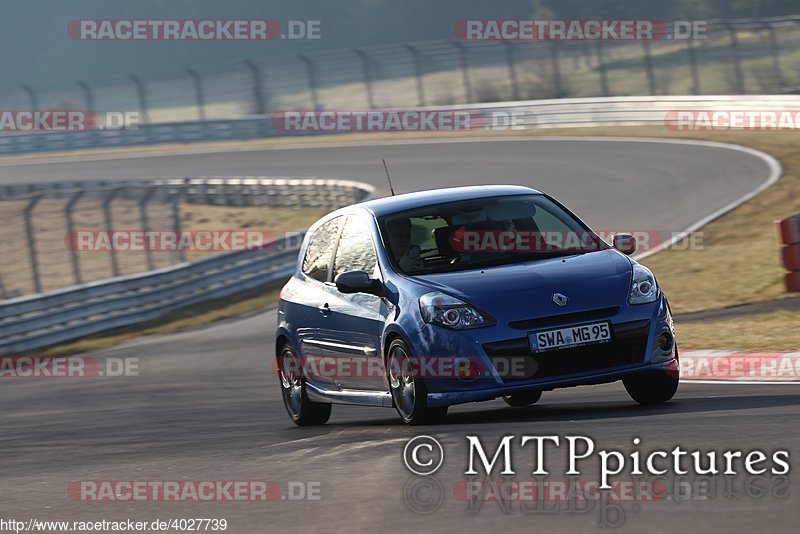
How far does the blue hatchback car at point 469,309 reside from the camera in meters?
8.04

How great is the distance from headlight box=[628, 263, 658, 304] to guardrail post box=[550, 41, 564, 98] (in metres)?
34.8

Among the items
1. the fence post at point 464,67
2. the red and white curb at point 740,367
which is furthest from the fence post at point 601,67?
the red and white curb at point 740,367

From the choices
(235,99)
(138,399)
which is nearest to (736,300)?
(138,399)

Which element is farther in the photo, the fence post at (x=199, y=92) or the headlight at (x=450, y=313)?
the fence post at (x=199, y=92)

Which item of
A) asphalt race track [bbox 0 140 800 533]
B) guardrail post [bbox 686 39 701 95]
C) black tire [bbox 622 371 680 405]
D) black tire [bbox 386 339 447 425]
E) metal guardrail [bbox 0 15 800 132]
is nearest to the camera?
asphalt race track [bbox 0 140 800 533]

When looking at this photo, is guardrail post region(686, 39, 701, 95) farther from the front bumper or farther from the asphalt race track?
the front bumper

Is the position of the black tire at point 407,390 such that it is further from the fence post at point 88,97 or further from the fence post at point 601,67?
the fence post at point 88,97

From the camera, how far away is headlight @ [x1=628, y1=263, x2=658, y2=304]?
326 inches

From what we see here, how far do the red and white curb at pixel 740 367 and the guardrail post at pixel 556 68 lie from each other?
3187 centimetres

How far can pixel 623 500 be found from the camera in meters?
5.41

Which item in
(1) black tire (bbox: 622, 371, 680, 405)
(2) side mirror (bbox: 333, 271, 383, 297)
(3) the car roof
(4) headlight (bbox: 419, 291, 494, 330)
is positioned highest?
(3) the car roof

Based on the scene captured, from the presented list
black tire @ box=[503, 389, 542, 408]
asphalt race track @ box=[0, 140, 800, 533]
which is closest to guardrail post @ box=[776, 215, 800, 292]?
asphalt race track @ box=[0, 140, 800, 533]

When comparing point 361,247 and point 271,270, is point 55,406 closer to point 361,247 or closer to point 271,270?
point 361,247


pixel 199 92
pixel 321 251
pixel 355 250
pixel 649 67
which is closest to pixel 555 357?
pixel 355 250
